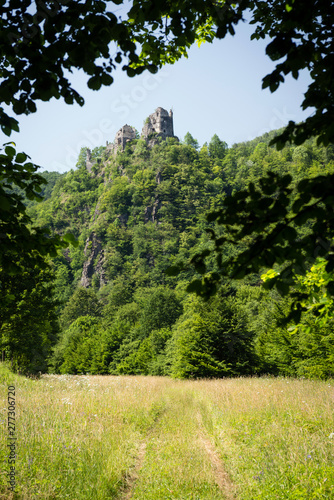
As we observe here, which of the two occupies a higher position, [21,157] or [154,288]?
[154,288]

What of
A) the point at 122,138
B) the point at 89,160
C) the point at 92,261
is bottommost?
the point at 92,261

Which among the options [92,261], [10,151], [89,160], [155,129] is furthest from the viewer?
[89,160]

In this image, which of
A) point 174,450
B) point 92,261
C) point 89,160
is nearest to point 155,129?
point 89,160

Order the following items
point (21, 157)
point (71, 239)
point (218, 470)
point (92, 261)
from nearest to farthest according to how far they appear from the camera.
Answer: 1. point (71, 239)
2. point (21, 157)
3. point (218, 470)
4. point (92, 261)

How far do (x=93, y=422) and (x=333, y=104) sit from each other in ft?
24.1

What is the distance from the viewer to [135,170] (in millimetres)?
144250

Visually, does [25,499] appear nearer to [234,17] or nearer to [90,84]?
[90,84]

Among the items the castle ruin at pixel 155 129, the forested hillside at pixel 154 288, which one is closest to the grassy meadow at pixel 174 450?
the forested hillside at pixel 154 288

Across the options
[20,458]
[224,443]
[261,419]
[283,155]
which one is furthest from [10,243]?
[283,155]

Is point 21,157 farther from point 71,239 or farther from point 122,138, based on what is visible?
point 122,138

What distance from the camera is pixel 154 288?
82250mm

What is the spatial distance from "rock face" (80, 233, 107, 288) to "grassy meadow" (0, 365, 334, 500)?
355ft

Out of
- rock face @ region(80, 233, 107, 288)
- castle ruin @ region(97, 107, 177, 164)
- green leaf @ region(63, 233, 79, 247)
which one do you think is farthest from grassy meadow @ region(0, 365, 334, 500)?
castle ruin @ region(97, 107, 177, 164)

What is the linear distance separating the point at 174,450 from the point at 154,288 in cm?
7605
